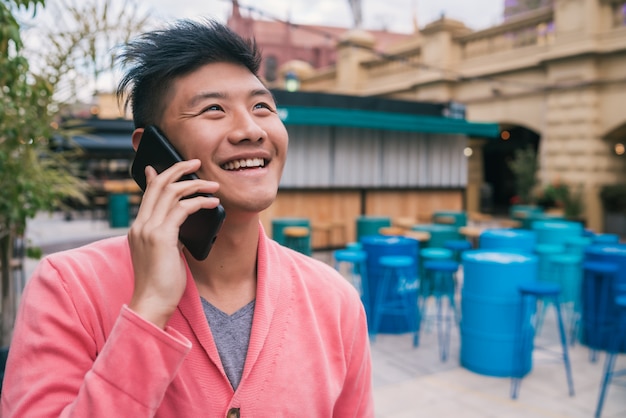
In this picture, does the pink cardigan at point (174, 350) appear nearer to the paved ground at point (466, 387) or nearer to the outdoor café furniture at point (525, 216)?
the paved ground at point (466, 387)

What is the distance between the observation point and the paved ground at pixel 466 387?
4852 millimetres

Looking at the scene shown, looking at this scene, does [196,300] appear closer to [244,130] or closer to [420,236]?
[244,130]

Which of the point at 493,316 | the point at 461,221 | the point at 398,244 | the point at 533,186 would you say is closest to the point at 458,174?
the point at 461,221

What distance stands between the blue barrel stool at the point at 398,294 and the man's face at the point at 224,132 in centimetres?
572

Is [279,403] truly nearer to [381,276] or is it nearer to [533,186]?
[381,276]

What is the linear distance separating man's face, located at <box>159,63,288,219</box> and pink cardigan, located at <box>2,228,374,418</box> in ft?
0.82

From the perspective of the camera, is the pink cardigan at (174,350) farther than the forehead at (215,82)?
No

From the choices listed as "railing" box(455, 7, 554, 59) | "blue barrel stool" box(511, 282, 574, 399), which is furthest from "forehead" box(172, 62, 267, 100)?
"railing" box(455, 7, 554, 59)

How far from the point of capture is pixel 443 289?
25.1 feet

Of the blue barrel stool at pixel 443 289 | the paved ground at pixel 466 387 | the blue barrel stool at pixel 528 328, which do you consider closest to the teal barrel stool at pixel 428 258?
the blue barrel stool at pixel 443 289

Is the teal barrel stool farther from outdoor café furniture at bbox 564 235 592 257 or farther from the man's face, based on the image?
the man's face

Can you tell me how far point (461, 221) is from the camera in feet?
42.9

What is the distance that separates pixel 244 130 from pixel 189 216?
26 cm

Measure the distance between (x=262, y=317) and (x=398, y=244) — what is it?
19.4 ft
